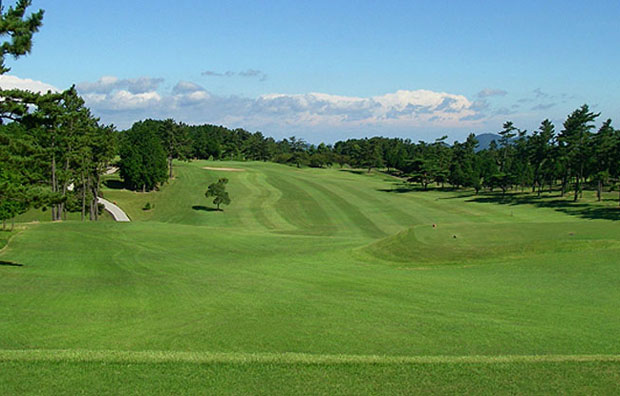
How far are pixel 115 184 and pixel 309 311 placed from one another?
Answer: 308 ft

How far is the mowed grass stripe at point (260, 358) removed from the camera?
1073 cm

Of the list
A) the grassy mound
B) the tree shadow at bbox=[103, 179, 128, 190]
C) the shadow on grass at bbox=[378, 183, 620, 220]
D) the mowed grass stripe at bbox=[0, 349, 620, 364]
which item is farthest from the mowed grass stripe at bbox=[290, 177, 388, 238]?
the mowed grass stripe at bbox=[0, 349, 620, 364]

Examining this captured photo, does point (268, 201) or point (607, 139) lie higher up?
point (607, 139)

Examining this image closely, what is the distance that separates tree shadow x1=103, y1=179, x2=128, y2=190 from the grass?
201ft

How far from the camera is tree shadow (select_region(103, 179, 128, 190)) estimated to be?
99181mm

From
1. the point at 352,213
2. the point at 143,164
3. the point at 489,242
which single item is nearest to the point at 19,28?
the point at 489,242

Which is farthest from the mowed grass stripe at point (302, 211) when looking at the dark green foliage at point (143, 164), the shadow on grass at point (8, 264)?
the shadow on grass at point (8, 264)

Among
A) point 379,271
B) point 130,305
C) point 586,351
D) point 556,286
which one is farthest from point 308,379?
point 379,271

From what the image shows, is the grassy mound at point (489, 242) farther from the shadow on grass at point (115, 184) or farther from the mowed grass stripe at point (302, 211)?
the shadow on grass at point (115, 184)

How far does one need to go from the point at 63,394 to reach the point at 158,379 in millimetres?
1680

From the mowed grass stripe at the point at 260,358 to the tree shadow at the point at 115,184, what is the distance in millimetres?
93769

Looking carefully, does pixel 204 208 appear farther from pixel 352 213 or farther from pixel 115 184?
pixel 115 184

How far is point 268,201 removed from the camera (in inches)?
3563

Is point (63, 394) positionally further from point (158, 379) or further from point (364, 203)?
point (364, 203)
